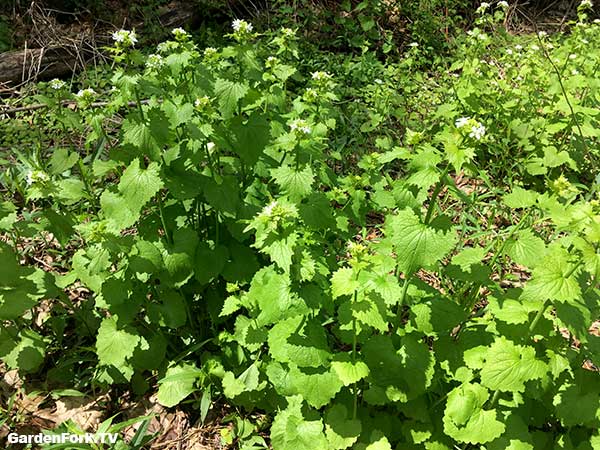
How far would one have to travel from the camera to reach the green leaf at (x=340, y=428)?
2037 mm

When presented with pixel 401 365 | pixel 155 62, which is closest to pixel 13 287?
pixel 155 62

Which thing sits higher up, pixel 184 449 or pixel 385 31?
pixel 385 31

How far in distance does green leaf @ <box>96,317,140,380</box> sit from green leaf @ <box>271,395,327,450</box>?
82 centimetres

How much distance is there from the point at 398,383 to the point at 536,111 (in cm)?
299

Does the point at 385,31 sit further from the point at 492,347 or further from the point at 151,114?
the point at 492,347

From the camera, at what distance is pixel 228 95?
6.97ft

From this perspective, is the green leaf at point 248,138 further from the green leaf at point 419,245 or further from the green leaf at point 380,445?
the green leaf at point 380,445

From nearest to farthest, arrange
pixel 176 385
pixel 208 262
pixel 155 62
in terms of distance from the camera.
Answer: pixel 155 62
pixel 208 262
pixel 176 385

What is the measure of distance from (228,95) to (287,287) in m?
0.90

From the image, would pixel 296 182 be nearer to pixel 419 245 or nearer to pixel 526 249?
pixel 419 245

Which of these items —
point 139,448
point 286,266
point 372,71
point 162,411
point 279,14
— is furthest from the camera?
point 279,14

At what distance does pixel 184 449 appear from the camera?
8.16 feet

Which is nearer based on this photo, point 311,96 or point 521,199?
point 521,199

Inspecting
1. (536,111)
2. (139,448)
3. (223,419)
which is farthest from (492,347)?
(536,111)
